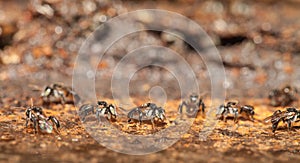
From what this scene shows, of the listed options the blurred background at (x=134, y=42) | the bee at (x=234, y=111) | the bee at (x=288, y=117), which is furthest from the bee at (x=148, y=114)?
the blurred background at (x=134, y=42)

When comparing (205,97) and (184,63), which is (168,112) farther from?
(184,63)

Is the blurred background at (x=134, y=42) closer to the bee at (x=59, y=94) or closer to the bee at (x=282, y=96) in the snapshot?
the bee at (x=282, y=96)

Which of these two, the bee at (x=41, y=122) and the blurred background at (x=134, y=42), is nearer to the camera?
the bee at (x=41, y=122)

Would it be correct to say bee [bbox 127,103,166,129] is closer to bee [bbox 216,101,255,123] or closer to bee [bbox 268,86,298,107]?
bee [bbox 216,101,255,123]

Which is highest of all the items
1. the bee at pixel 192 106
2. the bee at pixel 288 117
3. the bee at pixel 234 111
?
the bee at pixel 192 106

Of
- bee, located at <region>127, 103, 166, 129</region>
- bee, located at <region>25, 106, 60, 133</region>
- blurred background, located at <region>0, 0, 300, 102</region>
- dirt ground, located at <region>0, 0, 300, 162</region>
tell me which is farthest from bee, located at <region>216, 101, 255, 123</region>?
bee, located at <region>25, 106, 60, 133</region>

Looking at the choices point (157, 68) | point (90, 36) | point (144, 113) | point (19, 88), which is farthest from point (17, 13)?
point (144, 113)

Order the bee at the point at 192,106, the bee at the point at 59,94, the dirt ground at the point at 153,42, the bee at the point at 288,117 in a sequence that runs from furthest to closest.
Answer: the dirt ground at the point at 153,42, the bee at the point at 59,94, the bee at the point at 192,106, the bee at the point at 288,117

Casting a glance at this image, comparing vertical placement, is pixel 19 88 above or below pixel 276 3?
below
